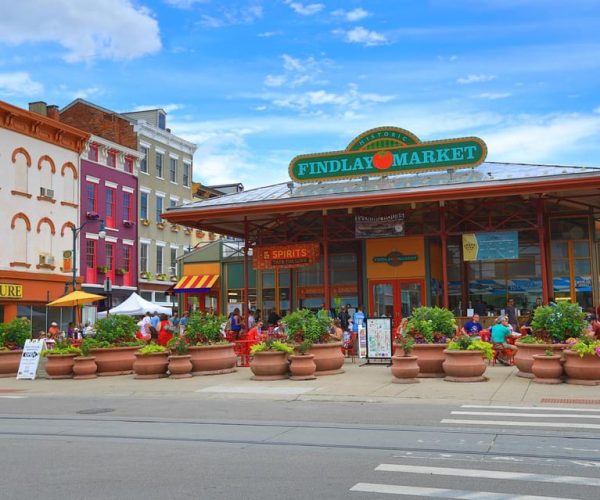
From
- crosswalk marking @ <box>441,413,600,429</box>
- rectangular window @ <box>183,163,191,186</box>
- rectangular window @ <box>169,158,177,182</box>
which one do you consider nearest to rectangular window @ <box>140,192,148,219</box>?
rectangular window @ <box>169,158,177,182</box>

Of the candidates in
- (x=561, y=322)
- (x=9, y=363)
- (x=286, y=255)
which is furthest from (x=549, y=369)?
(x=9, y=363)

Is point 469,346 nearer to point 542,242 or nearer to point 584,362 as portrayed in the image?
point 584,362

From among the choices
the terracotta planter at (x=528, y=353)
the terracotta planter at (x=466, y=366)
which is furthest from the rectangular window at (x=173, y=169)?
the terracotta planter at (x=528, y=353)

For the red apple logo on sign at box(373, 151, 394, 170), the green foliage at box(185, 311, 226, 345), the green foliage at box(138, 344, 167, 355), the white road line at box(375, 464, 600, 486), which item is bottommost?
the white road line at box(375, 464, 600, 486)

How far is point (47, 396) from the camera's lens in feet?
53.4

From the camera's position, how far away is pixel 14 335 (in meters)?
21.8

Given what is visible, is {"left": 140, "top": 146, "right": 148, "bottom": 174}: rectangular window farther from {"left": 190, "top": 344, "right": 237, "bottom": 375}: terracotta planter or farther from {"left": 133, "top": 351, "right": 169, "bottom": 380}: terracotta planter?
{"left": 190, "top": 344, "right": 237, "bottom": 375}: terracotta planter

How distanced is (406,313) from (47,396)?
1407 centimetres

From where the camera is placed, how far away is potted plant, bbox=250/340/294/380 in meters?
17.1

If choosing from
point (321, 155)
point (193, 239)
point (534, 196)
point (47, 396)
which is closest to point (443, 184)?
point (534, 196)

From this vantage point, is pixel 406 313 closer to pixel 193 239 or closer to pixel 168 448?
pixel 168 448

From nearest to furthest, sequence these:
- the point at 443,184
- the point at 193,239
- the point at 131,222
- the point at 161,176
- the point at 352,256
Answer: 1. the point at 443,184
2. the point at 352,256
3. the point at 131,222
4. the point at 161,176
5. the point at 193,239

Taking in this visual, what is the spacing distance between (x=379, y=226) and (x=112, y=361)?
428 inches

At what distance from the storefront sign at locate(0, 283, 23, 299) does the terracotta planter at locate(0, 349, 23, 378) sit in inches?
702
